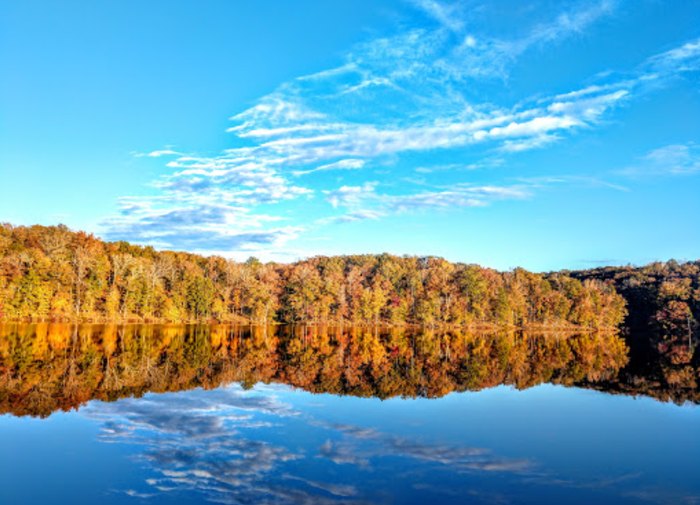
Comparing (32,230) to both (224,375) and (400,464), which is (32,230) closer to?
(224,375)

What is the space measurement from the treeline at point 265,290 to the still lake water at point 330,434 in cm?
4408

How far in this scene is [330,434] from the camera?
16.0 meters

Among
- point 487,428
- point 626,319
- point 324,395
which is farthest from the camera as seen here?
point 626,319

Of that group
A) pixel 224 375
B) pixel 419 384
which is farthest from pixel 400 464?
pixel 224 375

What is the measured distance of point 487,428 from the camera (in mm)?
17906

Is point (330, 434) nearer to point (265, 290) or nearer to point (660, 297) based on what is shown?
point (265, 290)

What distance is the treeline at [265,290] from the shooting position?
233 feet

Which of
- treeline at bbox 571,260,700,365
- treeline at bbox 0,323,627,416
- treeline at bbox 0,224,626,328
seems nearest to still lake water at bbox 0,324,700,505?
treeline at bbox 0,323,627,416

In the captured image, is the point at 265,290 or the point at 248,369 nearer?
the point at 248,369

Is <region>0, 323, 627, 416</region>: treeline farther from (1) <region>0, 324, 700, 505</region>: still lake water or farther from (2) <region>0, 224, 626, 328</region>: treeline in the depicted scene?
(2) <region>0, 224, 626, 328</region>: treeline

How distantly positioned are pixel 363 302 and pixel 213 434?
283 feet

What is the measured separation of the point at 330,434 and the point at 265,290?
8239 cm

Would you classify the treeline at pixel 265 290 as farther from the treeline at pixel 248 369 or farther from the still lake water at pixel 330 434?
the still lake water at pixel 330 434

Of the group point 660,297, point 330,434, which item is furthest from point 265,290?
point 660,297
